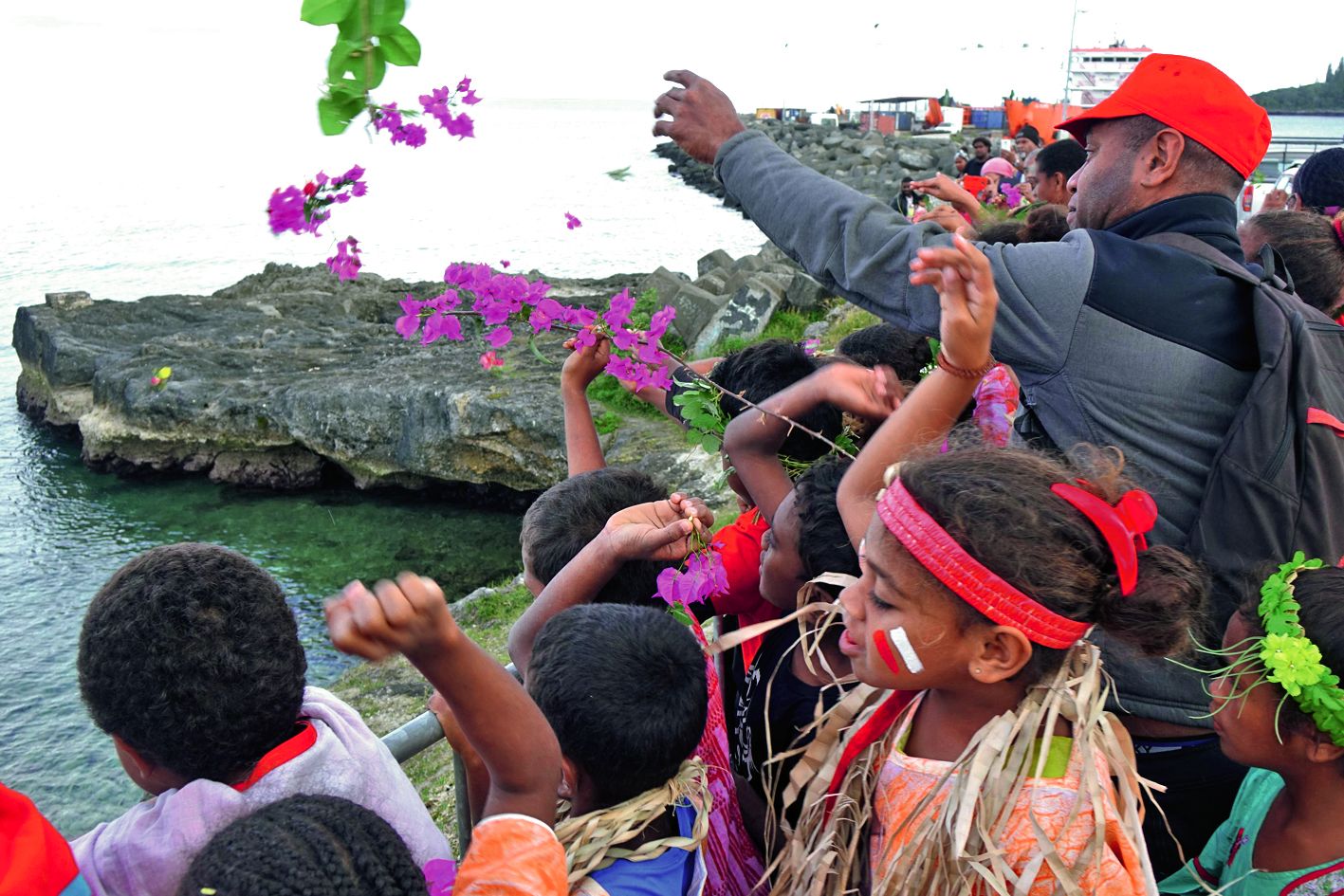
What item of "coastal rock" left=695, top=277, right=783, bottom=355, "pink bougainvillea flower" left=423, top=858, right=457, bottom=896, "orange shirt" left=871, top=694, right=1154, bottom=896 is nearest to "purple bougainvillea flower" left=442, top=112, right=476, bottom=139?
"pink bougainvillea flower" left=423, top=858, right=457, bottom=896

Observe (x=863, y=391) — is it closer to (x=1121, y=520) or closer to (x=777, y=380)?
(x=777, y=380)

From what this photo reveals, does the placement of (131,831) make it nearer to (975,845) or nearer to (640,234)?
(975,845)

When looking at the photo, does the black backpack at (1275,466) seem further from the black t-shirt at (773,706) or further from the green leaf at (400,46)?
the green leaf at (400,46)

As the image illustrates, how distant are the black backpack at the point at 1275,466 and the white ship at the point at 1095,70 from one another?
62.3ft

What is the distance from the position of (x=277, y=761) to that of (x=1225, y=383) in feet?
6.30

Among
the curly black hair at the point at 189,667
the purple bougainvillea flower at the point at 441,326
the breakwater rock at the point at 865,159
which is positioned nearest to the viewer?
the curly black hair at the point at 189,667

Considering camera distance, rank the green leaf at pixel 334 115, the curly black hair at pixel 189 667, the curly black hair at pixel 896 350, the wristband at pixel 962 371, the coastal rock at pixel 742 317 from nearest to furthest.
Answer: the green leaf at pixel 334 115
the curly black hair at pixel 189 667
the wristband at pixel 962 371
the curly black hair at pixel 896 350
the coastal rock at pixel 742 317

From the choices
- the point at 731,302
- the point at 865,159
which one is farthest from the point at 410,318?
the point at 865,159

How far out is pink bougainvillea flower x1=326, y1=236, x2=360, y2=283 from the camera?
2.33 m

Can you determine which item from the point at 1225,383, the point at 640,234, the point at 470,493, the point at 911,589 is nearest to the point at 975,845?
the point at 911,589

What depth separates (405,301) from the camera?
8.16 ft

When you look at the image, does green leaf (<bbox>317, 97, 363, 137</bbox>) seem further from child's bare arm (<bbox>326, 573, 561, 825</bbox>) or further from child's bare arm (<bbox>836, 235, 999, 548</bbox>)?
child's bare arm (<bbox>836, 235, 999, 548</bbox>)

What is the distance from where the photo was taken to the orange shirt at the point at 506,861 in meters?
1.58

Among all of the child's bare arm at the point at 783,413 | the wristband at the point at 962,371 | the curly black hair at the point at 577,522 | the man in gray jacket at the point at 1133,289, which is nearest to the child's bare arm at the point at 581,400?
the curly black hair at the point at 577,522
